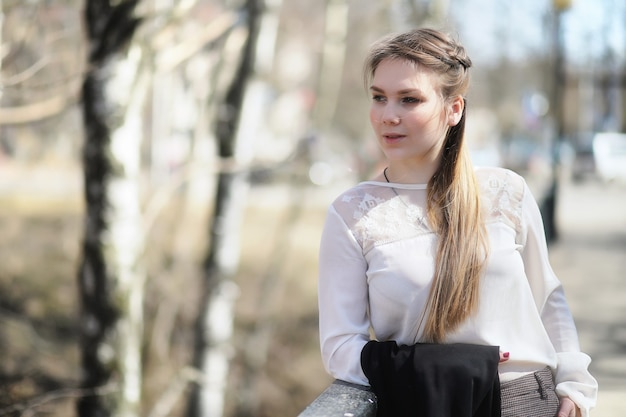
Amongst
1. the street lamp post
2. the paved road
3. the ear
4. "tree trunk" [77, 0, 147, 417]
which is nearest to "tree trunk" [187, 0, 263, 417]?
the paved road

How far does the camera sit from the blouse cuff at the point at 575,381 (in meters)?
2.66

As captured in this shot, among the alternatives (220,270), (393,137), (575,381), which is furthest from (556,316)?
(220,270)

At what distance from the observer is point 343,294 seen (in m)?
2.54

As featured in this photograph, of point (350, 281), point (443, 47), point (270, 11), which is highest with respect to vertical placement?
point (270, 11)

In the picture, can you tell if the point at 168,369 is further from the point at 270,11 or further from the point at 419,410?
the point at 419,410

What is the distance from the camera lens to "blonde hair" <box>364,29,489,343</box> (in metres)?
2.48

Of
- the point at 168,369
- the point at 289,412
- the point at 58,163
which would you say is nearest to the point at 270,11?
the point at 168,369

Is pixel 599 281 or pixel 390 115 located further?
pixel 599 281

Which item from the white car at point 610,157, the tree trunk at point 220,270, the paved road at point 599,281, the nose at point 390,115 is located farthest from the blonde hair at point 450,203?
the white car at point 610,157

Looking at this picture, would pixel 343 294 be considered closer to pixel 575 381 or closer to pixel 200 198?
pixel 575 381

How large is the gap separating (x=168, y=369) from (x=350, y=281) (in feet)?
39.1

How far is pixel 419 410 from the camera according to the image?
8.01ft

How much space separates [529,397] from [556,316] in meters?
0.29

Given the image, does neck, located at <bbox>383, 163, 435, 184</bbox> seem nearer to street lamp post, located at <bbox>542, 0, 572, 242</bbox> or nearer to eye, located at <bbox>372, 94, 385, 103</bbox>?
eye, located at <bbox>372, 94, 385, 103</bbox>
